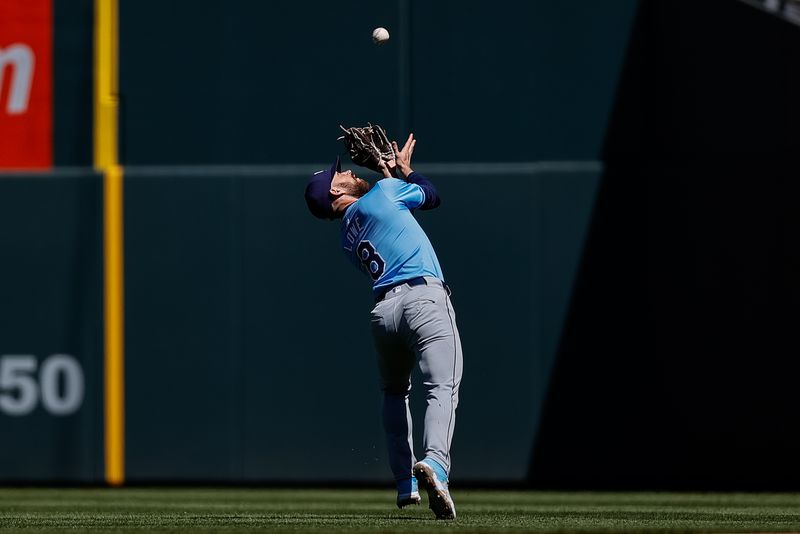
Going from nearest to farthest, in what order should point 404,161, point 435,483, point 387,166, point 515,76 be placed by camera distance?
1. point 435,483
2. point 404,161
3. point 387,166
4. point 515,76

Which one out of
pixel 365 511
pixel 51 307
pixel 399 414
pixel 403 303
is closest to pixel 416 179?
pixel 403 303

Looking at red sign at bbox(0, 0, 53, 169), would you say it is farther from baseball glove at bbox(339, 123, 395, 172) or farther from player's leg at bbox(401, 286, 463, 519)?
player's leg at bbox(401, 286, 463, 519)

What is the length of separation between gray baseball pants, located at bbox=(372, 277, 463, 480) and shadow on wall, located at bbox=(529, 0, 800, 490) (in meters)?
3.95

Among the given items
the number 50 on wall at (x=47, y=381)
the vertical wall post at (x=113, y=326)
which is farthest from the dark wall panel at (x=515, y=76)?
the number 50 on wall at (x=47, y=381)

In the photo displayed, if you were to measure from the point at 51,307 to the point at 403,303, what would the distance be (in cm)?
490

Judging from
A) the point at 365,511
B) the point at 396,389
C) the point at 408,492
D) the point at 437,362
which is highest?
the point at 437,362

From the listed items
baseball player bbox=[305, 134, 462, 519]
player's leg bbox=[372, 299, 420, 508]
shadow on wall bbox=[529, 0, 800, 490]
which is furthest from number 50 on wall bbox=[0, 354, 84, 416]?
player's leg bbox=[372, 299, 420, 508]

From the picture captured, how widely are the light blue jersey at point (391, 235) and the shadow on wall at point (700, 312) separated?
13.1 feet

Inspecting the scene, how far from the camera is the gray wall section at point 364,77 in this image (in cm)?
1058

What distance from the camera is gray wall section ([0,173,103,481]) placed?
10.6 meters

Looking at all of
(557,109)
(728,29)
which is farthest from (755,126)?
(557,109)

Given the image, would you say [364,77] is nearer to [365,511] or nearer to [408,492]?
[365,511]

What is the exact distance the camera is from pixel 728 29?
413 inches

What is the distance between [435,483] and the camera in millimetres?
6023
